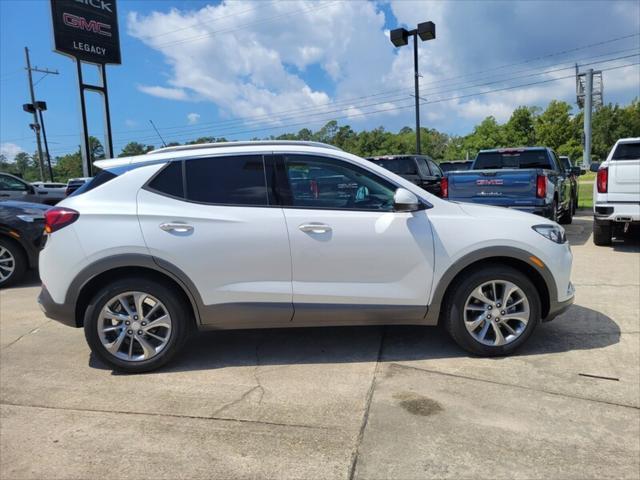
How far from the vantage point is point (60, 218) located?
3.72 metres

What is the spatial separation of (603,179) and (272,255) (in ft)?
22.9

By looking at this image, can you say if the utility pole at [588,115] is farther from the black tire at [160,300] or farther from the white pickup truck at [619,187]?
the black tire at [160,300]

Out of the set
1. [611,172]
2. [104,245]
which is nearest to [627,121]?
[611,172]

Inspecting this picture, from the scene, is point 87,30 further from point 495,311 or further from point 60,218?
point 495,311

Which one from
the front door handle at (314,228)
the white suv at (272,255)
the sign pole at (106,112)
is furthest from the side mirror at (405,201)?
the sign pole at (106,112)

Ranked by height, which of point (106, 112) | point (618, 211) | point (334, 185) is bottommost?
point (618, 211)

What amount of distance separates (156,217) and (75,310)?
38.0 inches

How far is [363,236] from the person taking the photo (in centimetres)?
377

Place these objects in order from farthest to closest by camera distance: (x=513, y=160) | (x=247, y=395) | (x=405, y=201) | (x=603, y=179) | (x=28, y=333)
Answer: (x=513, y=160) → (x=603, y=179) → (x=28, y=333) → (x=405, y=201) → (x=247, y=395)

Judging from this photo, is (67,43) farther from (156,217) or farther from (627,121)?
(627,121)

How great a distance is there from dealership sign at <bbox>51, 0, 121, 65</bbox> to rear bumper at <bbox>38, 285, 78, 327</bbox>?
2045 cm

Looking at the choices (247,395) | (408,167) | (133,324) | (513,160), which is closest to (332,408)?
(247,395)

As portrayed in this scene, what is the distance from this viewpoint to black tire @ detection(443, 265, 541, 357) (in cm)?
391

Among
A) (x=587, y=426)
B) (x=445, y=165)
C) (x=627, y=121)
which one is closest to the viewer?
(x=587, y=426)
